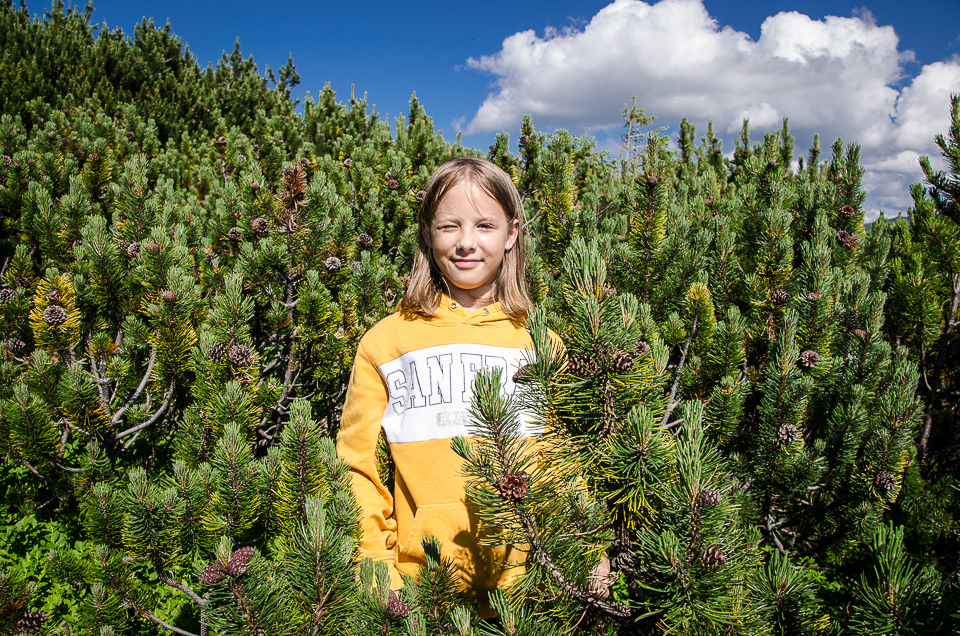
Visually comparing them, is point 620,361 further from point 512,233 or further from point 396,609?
point 512,233

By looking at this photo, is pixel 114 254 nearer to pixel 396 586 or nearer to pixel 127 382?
pixel 127 382

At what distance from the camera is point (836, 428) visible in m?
2.24

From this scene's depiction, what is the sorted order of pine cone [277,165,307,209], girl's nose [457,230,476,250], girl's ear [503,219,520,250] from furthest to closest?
pine cone [277,165,307,209]
girl's ear [503,219,520,250]
girl's nose [457,230,476,250]

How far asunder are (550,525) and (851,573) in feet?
7.76

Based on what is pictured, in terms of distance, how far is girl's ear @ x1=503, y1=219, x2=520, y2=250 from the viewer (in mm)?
1988

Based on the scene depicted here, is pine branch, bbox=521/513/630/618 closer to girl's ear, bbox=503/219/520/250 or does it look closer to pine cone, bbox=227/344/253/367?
girl's ear, bbox=503/219/520/250

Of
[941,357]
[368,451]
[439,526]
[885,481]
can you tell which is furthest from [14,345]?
[941,357]

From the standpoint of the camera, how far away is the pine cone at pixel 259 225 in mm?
2574

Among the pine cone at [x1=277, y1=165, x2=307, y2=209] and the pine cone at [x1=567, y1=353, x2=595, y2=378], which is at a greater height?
the pine cone at [x1=277, y1=165, x2=307, y2=209]

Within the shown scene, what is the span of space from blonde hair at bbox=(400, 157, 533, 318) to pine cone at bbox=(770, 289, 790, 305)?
1.37m

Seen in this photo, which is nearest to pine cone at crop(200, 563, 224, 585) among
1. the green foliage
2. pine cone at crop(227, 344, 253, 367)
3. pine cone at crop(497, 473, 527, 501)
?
the green foliage

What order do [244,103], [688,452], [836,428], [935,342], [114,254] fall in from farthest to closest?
[244,103] → [935,342] → [114,254] → [836,428] → [688,452]

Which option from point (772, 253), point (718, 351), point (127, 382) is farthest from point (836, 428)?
point (127, 382)

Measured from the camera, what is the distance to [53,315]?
2266mm
